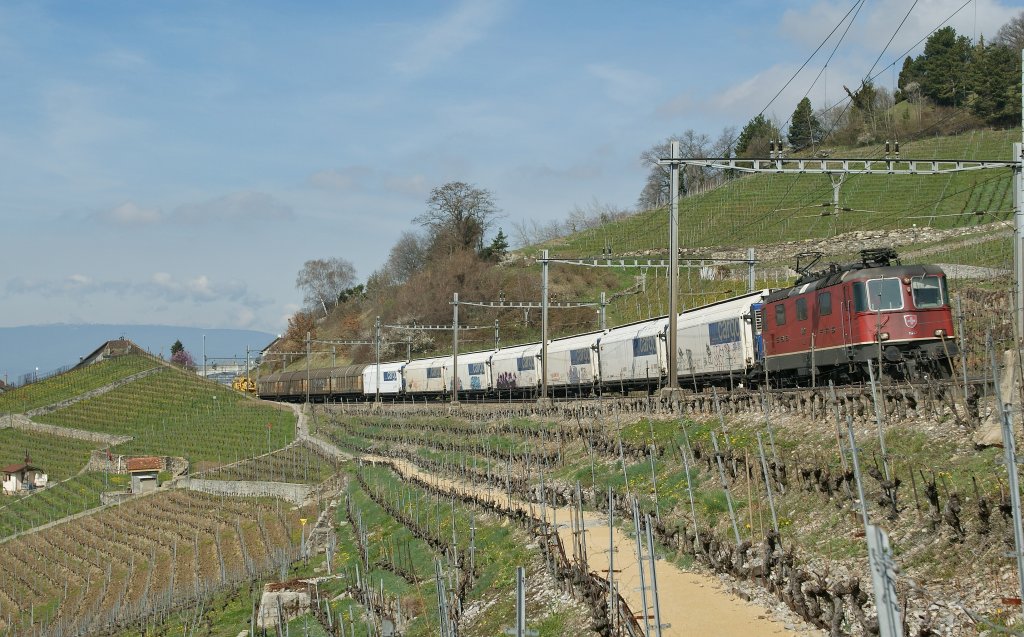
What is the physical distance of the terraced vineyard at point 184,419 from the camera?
236ft

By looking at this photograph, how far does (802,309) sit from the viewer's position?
95.5 ft

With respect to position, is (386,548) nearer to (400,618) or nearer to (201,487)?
(400,618)

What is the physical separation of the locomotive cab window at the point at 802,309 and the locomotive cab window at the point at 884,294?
309cm

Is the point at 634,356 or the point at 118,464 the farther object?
the point at 118,464

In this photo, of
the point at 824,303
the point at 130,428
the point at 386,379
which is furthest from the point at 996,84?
the point at 130,428

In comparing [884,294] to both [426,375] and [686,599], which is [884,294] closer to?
[686,599]

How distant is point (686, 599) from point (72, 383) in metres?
104

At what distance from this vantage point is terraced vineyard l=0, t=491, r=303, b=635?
35.9 m

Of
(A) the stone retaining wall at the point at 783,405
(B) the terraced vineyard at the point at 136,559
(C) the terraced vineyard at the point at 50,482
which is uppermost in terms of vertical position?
(A) the stone retaining wall at the point at 783,405

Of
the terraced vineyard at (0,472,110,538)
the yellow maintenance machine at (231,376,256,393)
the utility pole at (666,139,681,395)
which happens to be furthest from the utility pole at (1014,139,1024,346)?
the yellow maintenance machine at (231,376,256,393)

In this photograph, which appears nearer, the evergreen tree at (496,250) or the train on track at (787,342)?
the train on track at (787,342)

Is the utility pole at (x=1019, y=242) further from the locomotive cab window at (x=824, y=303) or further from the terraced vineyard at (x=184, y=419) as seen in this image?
the terraced vineyard at (x=184, y=419)

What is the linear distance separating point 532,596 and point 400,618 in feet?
8.03

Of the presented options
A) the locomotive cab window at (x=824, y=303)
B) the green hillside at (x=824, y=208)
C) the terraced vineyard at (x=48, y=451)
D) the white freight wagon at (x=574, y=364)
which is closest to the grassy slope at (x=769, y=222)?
the green hillside at (x=824, y=208)
